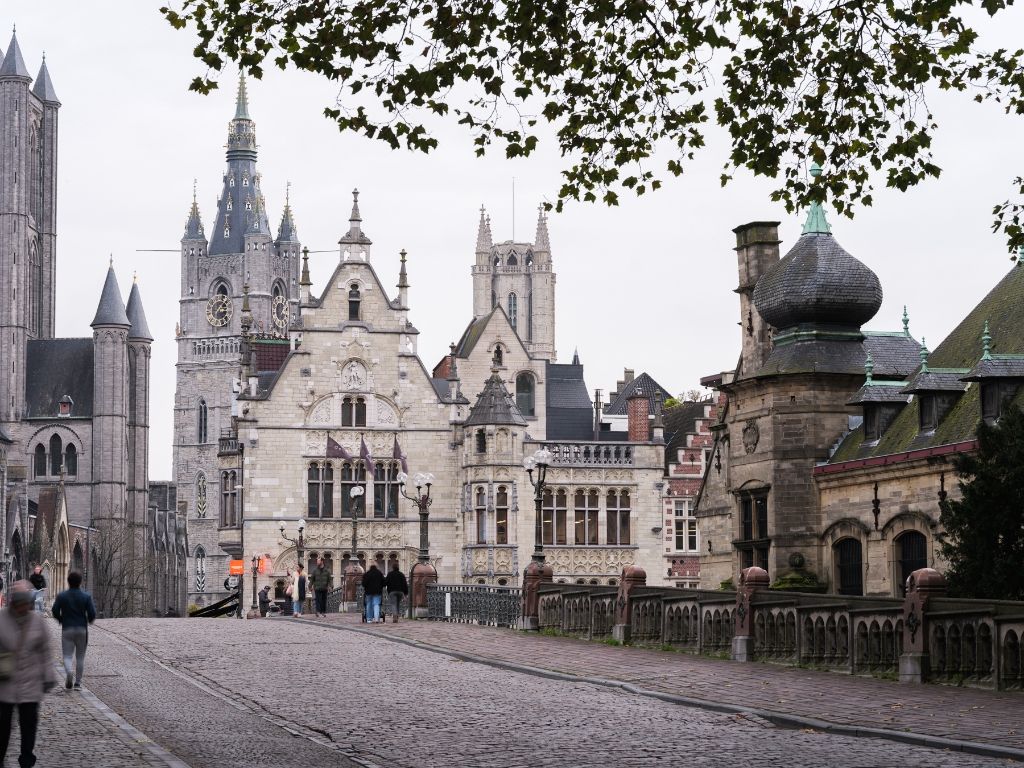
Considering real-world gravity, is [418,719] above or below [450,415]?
below

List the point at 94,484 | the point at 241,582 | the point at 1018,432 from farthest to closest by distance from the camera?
the point at 94,484
the point at 241,582
the point at 1018,432

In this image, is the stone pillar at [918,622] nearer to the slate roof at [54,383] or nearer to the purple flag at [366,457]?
the purple flag at [366,457]

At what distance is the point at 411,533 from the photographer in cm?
8000

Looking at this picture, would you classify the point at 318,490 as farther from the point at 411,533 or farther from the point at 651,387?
the point at 651,387

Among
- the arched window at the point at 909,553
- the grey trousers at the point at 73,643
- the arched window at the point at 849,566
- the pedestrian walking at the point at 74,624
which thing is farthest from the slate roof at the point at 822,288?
the grey trousers at the point at 73,643

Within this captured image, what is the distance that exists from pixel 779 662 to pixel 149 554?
117 metres

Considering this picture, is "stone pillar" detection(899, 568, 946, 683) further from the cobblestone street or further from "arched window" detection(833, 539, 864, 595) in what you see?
"arched window" detection(833, 539, 864, 595)

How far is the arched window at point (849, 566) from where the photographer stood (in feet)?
153

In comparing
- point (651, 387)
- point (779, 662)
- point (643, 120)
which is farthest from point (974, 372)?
point (651, 387)

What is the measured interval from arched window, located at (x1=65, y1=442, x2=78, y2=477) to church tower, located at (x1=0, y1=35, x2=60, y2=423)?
4318 mm

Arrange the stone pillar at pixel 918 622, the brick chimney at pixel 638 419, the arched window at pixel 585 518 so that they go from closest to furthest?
the stone pillar at pixel 918 622
the arched window at pixel 585 518
the brick chimney at pixel 638 419

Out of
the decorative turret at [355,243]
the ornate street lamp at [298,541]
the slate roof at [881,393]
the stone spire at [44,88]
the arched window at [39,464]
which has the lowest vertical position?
the ornate street lamp at [298,541]

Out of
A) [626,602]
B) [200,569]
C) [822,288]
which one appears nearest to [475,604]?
[626,602]

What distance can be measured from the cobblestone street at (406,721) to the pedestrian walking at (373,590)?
439 inches
